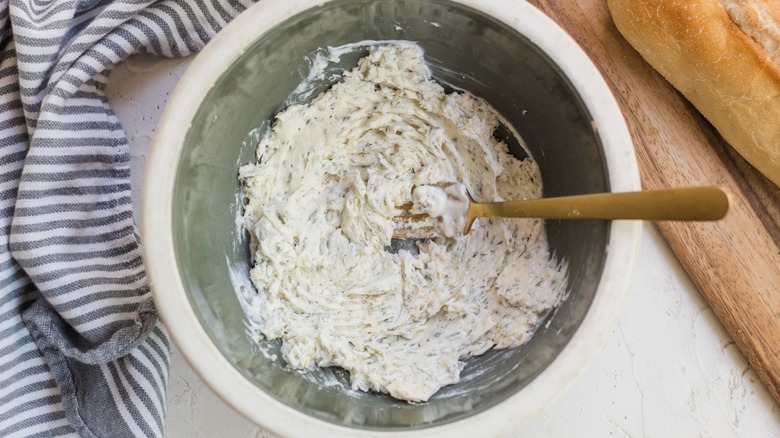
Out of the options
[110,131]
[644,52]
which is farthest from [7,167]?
[644,52]

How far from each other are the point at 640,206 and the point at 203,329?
677mm

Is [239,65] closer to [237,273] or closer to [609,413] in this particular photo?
[237,273]

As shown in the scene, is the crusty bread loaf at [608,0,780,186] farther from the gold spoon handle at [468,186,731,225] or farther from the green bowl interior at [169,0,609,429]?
the gold spoon handle at [468,186,731,225]

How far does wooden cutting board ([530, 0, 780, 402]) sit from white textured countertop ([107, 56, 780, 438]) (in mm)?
41

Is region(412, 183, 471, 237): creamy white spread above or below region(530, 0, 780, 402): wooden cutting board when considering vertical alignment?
below

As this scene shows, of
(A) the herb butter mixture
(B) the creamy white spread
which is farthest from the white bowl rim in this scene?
(B) the creamy white spread

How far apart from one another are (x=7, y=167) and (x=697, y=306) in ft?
4.72

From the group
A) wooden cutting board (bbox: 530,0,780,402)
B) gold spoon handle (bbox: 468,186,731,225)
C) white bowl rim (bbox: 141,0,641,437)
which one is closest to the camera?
gold spoon handle (bbox: 468,186,731,225)

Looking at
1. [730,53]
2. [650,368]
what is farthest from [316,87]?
[650,368]

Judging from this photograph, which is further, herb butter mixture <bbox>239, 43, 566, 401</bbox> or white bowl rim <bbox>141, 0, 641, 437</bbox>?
herb butter mixture <bbox>239, 43, 566, 401</bbox>

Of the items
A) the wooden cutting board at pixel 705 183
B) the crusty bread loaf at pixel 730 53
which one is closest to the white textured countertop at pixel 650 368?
the wooden cutting board at pixel 705 183

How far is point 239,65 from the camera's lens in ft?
3.11

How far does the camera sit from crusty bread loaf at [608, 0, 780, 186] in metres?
1.12

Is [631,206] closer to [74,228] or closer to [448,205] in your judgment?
[448,205]
